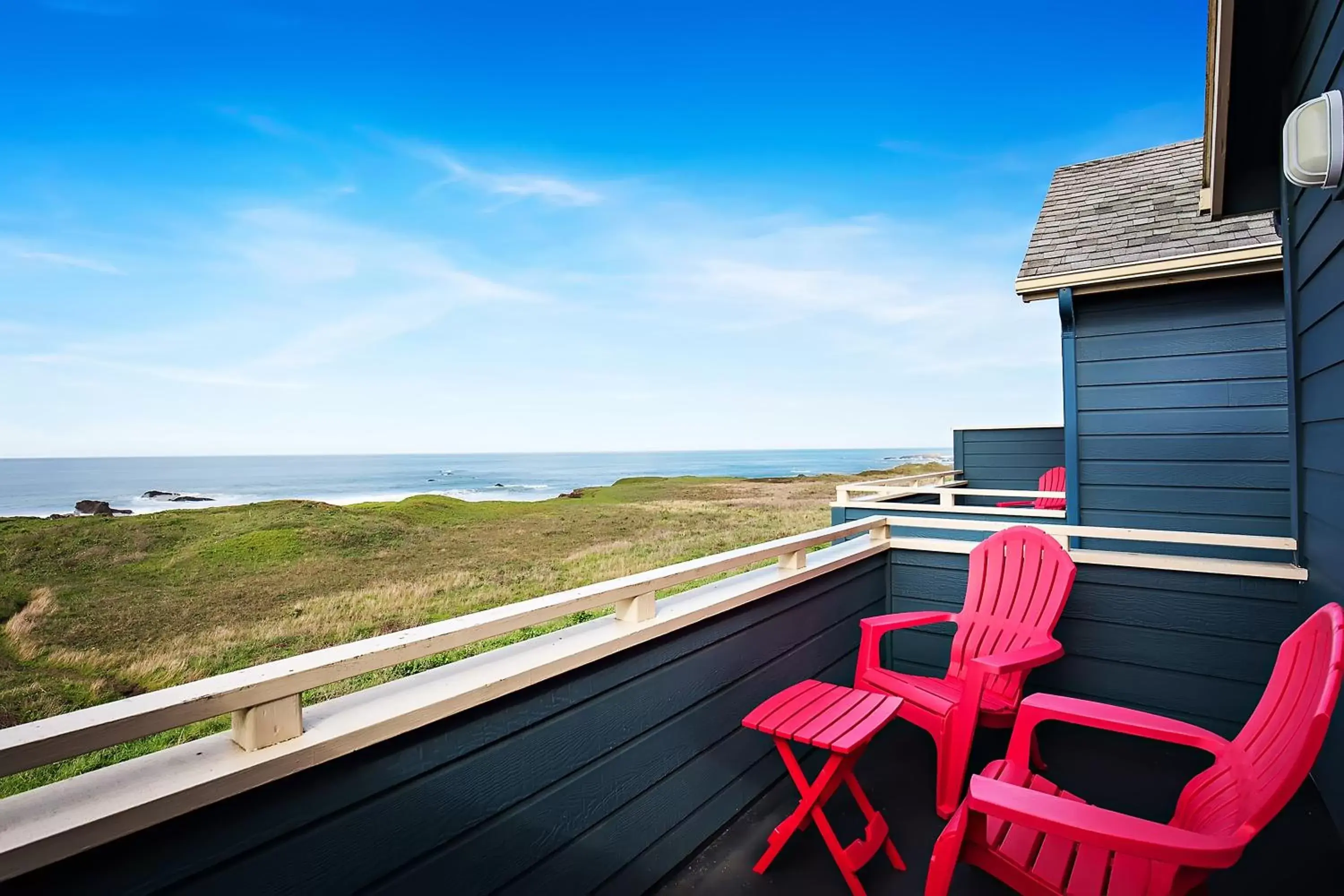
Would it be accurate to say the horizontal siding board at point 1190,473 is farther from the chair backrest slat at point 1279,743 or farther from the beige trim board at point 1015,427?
the beige trim board at point 1015,427

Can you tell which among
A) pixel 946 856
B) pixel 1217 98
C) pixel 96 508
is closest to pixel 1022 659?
pixel 946 856

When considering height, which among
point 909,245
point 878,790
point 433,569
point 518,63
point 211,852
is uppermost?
point 518,63

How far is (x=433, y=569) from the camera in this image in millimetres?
15953

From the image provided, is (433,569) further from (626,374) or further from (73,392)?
(626,374)

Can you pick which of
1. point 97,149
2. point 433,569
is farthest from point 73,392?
point 433,569

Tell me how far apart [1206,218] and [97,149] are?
13454 mm

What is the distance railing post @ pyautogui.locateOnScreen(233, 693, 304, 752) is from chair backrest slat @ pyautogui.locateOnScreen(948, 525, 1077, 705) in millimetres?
2166

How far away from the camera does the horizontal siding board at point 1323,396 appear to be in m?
1.71

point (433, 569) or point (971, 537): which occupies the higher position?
point (971, 537)

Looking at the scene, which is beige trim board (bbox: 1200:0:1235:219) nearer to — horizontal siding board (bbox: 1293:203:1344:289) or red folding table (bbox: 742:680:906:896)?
horizontal siding board (bbox: 1293:203:1344:289)

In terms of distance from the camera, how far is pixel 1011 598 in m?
2.47

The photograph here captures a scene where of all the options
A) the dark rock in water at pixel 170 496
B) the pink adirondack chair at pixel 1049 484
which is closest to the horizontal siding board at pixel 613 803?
the pink adirondack chair at pixel 1049 484

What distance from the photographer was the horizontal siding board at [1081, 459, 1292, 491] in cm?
320

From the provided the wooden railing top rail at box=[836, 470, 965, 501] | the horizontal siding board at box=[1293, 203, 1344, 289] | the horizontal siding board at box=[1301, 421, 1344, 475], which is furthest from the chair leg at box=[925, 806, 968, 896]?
the wooden railing top rail at box=[836, 470, 965, 501]
